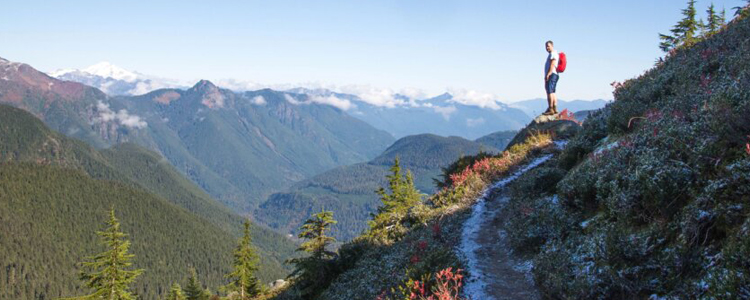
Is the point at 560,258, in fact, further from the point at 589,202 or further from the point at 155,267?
the point at 155,267


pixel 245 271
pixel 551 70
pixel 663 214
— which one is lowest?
pixel 245 271

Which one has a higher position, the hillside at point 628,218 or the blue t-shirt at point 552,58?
the blue t-shirt at point 552,58

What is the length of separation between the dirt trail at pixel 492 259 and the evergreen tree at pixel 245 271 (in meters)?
28.6

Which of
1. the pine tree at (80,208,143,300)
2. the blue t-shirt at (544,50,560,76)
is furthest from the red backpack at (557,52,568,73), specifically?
→ the pine tree at (80,208,143,300)

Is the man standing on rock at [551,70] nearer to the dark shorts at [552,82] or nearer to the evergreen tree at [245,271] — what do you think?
the dark shorts at [552,82]

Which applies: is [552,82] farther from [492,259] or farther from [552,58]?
[492,259]

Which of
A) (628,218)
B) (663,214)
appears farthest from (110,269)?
(663,214)

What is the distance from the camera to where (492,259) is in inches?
415

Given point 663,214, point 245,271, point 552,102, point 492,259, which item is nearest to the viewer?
point 663,214

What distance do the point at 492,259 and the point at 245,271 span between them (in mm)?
33281

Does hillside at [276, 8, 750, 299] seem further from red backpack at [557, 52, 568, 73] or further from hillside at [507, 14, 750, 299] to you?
red backpack at [557, 52, 568, 73]

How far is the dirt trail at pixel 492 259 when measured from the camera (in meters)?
8.54

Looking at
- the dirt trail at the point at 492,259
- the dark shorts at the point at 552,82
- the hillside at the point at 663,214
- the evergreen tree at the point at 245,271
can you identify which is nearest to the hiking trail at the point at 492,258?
the dirt trail at the point at 492,259

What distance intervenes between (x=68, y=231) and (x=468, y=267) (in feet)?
748
